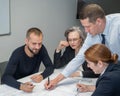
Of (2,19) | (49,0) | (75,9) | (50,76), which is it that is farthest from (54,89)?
(75,9)

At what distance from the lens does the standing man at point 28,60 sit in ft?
6.81

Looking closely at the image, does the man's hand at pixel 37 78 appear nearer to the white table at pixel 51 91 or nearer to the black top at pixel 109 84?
the white table at pixel 51 91

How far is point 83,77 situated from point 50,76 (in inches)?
12.4

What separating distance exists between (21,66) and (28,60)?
87 millimetres

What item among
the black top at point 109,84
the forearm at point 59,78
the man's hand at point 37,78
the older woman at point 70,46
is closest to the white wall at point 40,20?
the older woman at point 70,46

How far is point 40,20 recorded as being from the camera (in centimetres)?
369

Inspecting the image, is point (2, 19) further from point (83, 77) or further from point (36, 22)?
Answer: point (83, 77)

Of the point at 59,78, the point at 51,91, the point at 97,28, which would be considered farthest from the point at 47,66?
the point at 97,28

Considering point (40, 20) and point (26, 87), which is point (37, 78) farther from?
point (40, 20)

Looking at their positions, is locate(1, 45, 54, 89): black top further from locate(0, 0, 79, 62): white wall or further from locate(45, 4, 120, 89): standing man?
locate(0, 0, 79, 62): white wall

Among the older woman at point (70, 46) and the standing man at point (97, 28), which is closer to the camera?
the standing man at point (97, 28)

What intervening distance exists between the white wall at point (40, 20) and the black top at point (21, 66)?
99 cm

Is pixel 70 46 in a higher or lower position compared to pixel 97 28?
lower

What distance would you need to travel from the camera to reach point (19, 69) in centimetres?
227
